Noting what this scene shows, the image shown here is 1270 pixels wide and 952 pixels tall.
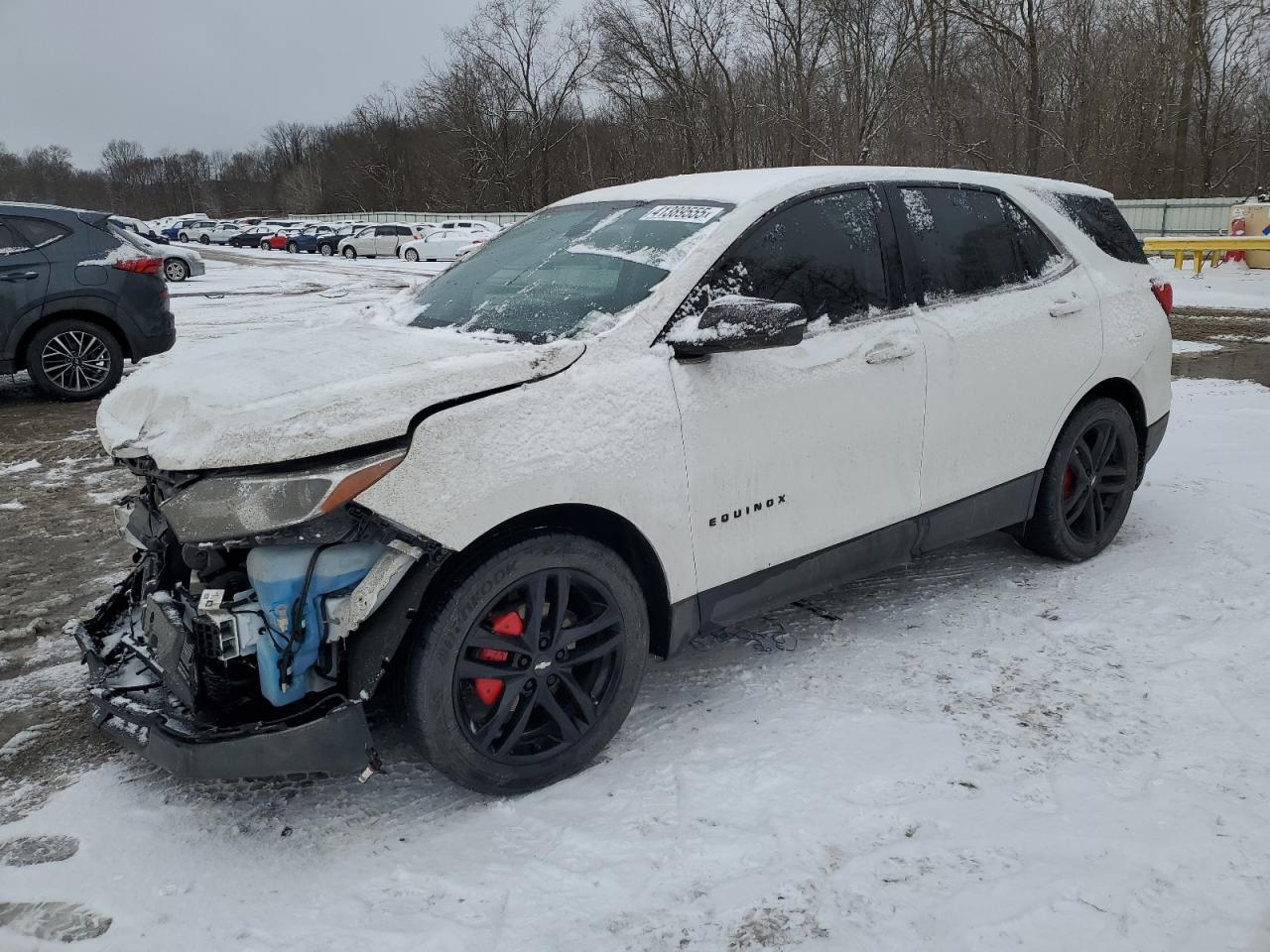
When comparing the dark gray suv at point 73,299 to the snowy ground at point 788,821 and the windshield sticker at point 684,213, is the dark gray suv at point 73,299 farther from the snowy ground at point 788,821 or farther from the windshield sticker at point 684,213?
the windshield sticker at point 684,213

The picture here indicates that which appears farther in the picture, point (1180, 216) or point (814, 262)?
point (1180, 216)

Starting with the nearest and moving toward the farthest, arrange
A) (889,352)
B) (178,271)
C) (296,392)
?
(296,392), (889,352), (178,271)

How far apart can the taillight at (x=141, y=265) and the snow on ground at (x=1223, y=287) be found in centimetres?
1280

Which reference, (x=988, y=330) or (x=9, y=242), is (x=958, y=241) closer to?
(x=988, y=330)

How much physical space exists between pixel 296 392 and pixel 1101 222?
12.7 ft

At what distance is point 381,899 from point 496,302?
193 centimetres

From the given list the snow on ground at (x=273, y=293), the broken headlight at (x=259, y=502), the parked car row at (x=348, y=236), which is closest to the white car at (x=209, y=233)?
the parked car row at (x=348, y=236)

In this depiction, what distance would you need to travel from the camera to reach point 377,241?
40125 millimetres

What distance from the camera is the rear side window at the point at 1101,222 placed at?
4387 mm

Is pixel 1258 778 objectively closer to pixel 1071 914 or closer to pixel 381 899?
pixel 1071 914

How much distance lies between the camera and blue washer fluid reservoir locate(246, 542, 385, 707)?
2.36 m

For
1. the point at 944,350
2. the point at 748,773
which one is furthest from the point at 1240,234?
the point at 748,773

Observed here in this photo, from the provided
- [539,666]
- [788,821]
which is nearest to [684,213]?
[539,666]

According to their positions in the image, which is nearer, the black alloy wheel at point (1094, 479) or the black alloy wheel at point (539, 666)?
the black alloy wheel at point (539, 666)
